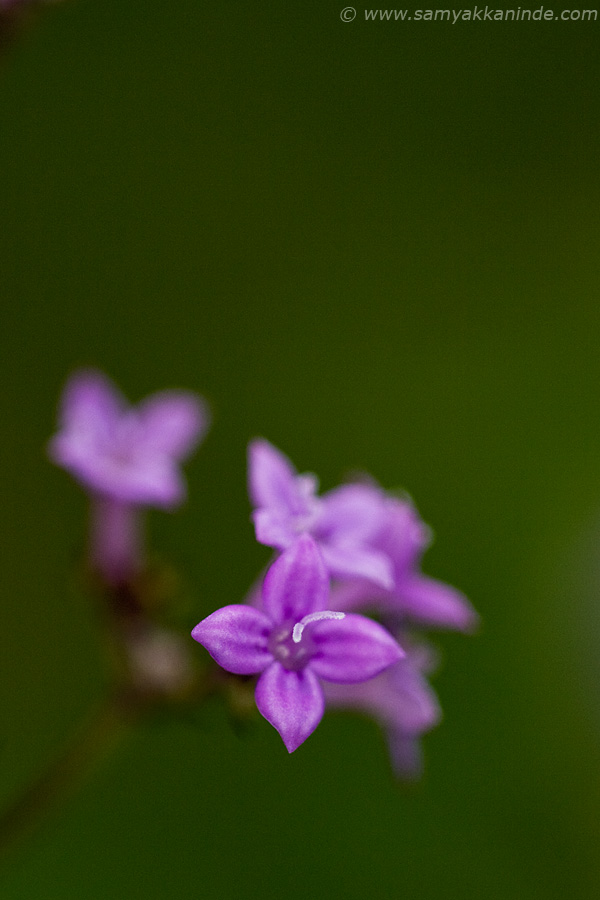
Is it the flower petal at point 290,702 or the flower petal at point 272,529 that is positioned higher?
the flower petal at point 272,529

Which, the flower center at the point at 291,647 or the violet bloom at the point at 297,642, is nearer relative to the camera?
the violet bloom at the point at 297,642

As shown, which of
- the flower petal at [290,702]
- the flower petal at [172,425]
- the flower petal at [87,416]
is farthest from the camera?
the flower petal at [172,425]

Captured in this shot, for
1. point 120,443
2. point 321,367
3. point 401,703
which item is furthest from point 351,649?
point 321,367

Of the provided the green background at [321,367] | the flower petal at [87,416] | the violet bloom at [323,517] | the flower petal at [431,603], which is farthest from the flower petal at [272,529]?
the green background at [321,367]

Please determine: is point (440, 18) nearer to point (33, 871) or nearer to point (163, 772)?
point (163, 772)

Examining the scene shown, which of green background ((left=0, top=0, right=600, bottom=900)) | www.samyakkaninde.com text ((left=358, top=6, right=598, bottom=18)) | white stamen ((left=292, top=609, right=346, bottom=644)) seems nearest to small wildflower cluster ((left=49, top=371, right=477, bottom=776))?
white stamen ((left=292, top=609, right=346, bottom=644))

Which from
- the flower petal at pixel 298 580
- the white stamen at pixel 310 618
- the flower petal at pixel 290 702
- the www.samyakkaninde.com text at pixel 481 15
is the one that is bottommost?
the flower petal at pixel 290 702

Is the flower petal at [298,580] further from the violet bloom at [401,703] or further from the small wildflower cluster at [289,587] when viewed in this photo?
the violet bloom at [401,703]
